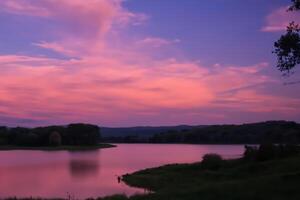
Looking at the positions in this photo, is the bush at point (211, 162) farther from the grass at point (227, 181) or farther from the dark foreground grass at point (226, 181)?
the grass at point (227, 181)

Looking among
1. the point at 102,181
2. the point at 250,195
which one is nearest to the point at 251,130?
the point at 102,181

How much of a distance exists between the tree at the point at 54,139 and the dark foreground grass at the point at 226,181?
337ft

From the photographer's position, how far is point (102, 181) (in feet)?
181

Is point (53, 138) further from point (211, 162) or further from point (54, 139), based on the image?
point (211, 162)

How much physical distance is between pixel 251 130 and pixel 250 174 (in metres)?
155

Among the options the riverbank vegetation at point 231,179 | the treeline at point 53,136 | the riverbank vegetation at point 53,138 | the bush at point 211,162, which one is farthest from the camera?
the treeline at point 53,136

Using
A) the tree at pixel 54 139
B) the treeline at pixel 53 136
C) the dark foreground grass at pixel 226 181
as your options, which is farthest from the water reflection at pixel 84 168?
the treeline at pixel 53 136

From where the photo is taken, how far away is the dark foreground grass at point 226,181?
2459 centimetres

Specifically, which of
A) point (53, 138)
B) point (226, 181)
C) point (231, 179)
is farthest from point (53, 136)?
point (226, 181)

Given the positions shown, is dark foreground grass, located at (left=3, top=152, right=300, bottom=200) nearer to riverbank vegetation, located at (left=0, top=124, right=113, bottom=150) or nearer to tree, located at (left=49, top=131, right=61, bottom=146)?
tree, located at (left=49, top=131, right=61, bottom=146)

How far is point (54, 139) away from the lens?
162 meters

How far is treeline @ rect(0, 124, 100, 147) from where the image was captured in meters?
165

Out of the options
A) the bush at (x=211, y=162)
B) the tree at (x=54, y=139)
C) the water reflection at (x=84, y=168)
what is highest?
the tree at (x=54, y=139)

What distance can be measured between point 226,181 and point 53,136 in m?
130
